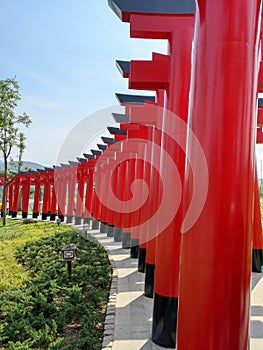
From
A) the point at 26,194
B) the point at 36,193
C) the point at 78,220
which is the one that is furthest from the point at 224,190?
the point at 26,194

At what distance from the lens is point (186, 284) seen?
2.69 meters

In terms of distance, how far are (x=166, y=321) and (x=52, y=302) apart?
256 centimetres

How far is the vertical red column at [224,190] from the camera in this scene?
2562mm

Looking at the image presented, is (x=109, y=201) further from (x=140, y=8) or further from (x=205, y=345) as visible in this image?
(x=205, y=345)

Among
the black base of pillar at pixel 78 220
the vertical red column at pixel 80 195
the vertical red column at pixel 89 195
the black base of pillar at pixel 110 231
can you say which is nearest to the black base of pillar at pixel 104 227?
the black base of pillar at pixel 110 231

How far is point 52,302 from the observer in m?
6.11

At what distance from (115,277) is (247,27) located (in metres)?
6.27

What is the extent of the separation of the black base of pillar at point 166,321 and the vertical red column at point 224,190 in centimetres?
166

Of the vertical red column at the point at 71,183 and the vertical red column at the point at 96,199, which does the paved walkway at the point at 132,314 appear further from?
the vertical red column at the point at 71,183

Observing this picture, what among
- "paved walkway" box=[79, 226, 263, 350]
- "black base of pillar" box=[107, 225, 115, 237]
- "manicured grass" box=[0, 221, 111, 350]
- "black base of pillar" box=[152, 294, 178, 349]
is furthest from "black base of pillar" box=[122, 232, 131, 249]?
"black base of pillar" box=[152, 294, 178, 349]

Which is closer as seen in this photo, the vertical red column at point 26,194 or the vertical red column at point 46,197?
the vertical red column at point 46,197

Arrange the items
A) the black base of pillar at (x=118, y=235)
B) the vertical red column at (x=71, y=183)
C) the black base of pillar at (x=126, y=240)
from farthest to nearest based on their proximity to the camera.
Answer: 1. the vertical red column at (x=71, y=183)
2. the black base of pillar at (x=118, y=235)
3. the black base of pillar at (x=126, y=240)

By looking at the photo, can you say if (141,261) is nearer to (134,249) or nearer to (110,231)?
(134,249)

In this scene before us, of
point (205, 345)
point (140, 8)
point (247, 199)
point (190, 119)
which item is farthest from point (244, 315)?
point (140, 8)
